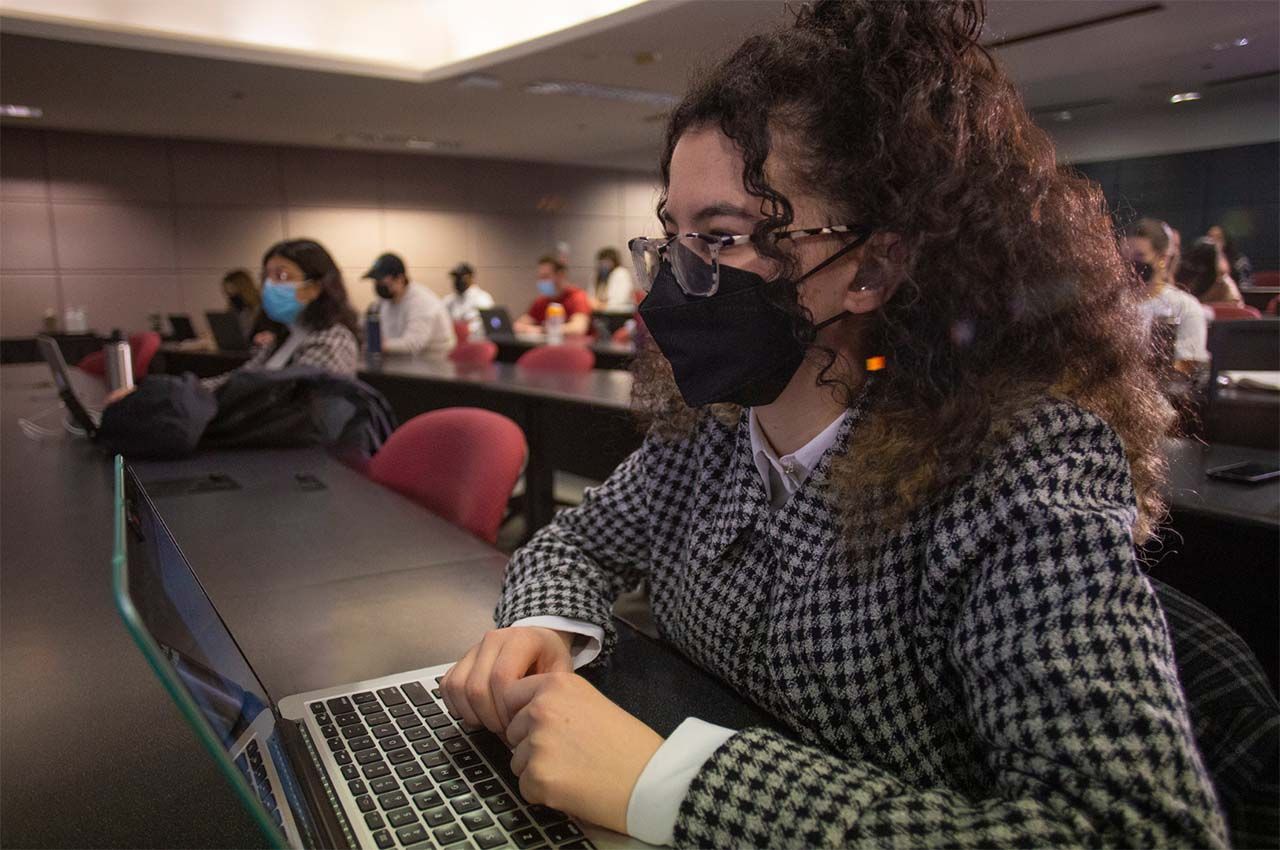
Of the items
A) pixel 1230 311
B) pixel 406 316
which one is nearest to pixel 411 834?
pixel 406 316

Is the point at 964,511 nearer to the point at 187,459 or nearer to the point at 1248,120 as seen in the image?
the point at 187,459

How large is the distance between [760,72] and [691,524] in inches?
19.6

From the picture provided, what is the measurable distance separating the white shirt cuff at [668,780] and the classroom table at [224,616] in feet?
0.48

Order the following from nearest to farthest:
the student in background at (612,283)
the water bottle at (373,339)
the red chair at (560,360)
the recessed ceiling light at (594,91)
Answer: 1. the red chair at (560,360)
2. the water bottle at (373,339)
3. the recessed ceiling light at (594,91)
4. the student in background at (612,283)

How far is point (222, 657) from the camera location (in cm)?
61

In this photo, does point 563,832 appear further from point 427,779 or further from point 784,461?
point 784,461

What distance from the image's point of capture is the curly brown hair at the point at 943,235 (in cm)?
77

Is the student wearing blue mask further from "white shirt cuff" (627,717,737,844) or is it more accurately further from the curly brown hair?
"white shirt cuff" (627,717,737,844)

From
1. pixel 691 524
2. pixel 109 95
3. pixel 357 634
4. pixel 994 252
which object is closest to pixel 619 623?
pixel 691 524

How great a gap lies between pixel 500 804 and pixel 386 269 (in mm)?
4919

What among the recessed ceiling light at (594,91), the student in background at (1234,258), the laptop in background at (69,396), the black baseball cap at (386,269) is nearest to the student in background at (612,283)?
the recessed ceiling light at (594,91)

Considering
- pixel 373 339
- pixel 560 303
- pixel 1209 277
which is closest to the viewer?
pixel 373 339

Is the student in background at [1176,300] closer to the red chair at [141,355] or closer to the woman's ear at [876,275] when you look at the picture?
the woman's ear at [876,275]

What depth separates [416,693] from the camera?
89 centimetres
